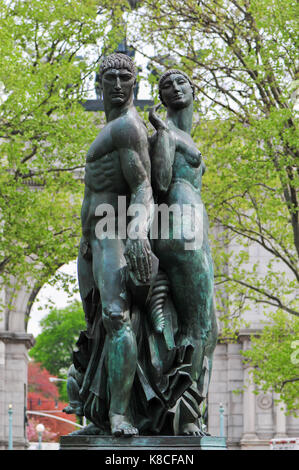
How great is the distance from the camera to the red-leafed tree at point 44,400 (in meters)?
78.7

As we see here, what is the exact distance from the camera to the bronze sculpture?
7316mm

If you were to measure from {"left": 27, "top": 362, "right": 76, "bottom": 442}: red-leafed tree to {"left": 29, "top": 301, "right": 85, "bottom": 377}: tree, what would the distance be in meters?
1.91

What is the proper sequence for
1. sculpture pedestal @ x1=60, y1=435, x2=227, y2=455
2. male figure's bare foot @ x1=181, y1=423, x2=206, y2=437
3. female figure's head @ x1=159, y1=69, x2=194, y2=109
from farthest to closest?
female figure's head @ x1=159, y1=69, x2=194, y2=109
male figure's bare foot @ x1=181, y1=423, x2=206, y2=437
sculpture pedestal @ x1=60, y1=435, x2=227, y2=455

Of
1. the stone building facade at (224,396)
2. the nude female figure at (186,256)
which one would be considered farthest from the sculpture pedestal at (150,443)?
the stone building facade at (224,396)

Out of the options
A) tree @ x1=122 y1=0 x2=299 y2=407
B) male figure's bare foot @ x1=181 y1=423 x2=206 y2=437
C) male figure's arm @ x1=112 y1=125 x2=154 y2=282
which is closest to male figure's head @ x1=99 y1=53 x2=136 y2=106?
male figure's arm @ x1=112 y1=125 x2=154 y2=282

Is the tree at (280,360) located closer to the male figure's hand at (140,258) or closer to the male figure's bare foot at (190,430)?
the male figure's bare foot at (190,430)

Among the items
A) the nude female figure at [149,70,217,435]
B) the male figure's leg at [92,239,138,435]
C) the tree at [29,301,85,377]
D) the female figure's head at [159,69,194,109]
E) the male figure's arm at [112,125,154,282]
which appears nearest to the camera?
the male figure's leg at [92,239,138,435]

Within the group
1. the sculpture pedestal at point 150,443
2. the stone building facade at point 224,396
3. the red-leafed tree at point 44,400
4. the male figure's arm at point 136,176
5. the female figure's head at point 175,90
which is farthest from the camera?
the red-leafed tree at point 44,400

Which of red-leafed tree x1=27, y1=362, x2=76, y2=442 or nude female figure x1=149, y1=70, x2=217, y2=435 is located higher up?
red-leafed tree x1=27, y1=362, x2=76, y2=442

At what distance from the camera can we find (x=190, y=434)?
7383 mm

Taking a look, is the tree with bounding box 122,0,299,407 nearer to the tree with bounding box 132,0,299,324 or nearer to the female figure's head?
the tree with bounding box 132,0,299,324

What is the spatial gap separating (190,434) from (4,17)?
16852mm

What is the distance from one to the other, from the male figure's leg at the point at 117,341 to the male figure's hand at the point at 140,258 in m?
0.19

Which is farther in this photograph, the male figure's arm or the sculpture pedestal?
the male figure's arm
